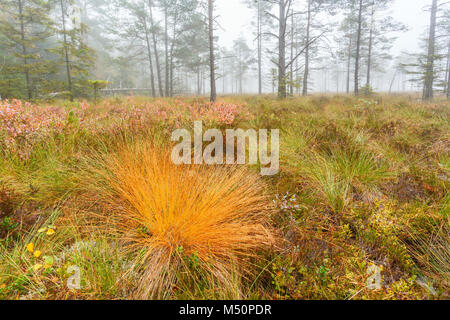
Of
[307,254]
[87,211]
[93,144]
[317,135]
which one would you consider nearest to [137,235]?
[87,211]

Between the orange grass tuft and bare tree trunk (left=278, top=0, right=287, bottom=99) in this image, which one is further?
bare tree trunk (left=278, top=0, right=287, bottom=99)

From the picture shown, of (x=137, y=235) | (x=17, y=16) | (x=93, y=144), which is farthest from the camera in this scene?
(x=17, y=16)

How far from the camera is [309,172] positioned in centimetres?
247

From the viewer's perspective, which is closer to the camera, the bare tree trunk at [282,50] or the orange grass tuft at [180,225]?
the orange grass tuft at [180,225]

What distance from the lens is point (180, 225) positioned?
1.52 metres

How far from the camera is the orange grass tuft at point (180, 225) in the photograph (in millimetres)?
1330

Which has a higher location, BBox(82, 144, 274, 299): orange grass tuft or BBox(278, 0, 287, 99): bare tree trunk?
BBox(278, 0, 287, 99): bare tree trunk

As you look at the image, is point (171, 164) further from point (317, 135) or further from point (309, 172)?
point (317, 135)

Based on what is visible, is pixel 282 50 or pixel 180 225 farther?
pixel 282 50

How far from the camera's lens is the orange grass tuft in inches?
52.4

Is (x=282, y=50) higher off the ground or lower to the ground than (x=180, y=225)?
higher

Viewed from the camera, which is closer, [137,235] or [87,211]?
[137,235]

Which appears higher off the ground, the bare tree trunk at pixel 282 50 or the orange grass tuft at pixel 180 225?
the bare tree trunk at pixel 282 50

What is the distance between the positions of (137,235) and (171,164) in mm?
958
